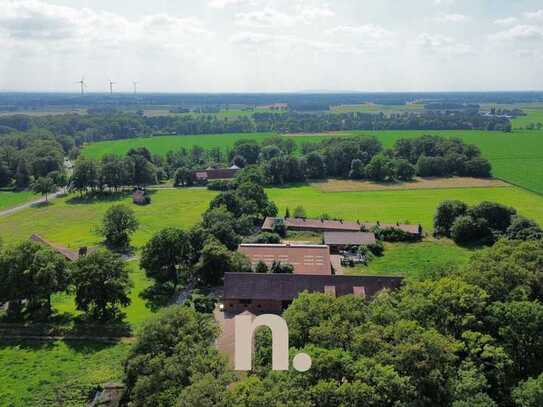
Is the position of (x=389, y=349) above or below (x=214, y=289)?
above

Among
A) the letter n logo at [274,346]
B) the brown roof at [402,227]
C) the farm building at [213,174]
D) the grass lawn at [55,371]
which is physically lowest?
the grass lawn at [55,371]

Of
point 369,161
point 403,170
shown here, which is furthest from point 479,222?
point 369,161

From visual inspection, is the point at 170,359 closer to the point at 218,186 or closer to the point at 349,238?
the point at 349,238

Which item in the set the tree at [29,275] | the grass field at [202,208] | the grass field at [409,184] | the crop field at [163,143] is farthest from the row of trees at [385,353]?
the crop field at [163,143]

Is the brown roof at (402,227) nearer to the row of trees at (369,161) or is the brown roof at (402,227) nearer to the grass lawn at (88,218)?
the grass lawn at (88,218)

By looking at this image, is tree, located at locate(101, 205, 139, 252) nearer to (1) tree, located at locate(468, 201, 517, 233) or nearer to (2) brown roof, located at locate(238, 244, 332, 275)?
(2) brown roof, located at locate(238, 244, 332, 275)

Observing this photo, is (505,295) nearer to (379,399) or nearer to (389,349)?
(389,349)

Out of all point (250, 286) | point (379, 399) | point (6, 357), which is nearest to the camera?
point (379, 399)

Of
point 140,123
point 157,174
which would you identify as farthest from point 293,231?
point 140,123
